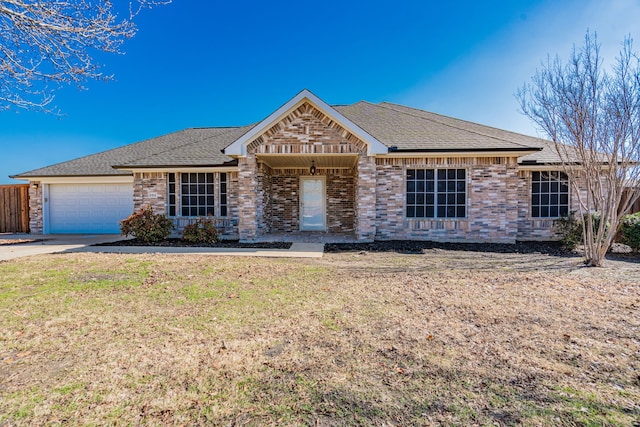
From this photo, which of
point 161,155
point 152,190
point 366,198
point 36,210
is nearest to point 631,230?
point 366,198

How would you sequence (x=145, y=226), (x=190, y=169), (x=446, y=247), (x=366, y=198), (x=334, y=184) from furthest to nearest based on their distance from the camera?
1. (x=334, y=184)
2. (x=190, y=169)
3. (x=145, y=226)
4. (x=366, y=198)
5. (x=446, y=247)

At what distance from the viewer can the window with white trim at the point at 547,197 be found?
11531mm

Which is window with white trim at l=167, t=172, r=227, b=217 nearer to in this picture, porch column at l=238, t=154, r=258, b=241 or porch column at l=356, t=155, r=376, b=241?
porch column at l=238, t=154, r=258, b=241

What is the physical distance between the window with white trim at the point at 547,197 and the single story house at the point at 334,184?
0.04 meters

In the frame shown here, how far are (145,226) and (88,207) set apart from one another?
577 cm

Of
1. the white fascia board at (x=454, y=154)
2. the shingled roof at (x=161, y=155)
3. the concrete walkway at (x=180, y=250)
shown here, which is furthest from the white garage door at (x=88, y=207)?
the white fascia board at (x=454, y=154)

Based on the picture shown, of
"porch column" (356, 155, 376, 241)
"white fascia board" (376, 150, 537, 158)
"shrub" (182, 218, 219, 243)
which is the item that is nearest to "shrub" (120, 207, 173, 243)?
"shrub" (182, 218, 219, 243)

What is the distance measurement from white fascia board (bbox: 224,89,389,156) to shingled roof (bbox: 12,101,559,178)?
82cm

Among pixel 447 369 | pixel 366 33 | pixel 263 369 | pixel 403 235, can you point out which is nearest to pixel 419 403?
pixel 447 369

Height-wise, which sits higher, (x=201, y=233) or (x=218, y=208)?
(x=218, y=208)

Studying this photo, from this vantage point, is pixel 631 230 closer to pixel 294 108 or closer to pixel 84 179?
pixel 294 108

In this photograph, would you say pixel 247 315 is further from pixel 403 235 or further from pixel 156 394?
pixel 403 235

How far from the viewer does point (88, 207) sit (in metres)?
14.3

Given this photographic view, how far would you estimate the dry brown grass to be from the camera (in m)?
2.29
